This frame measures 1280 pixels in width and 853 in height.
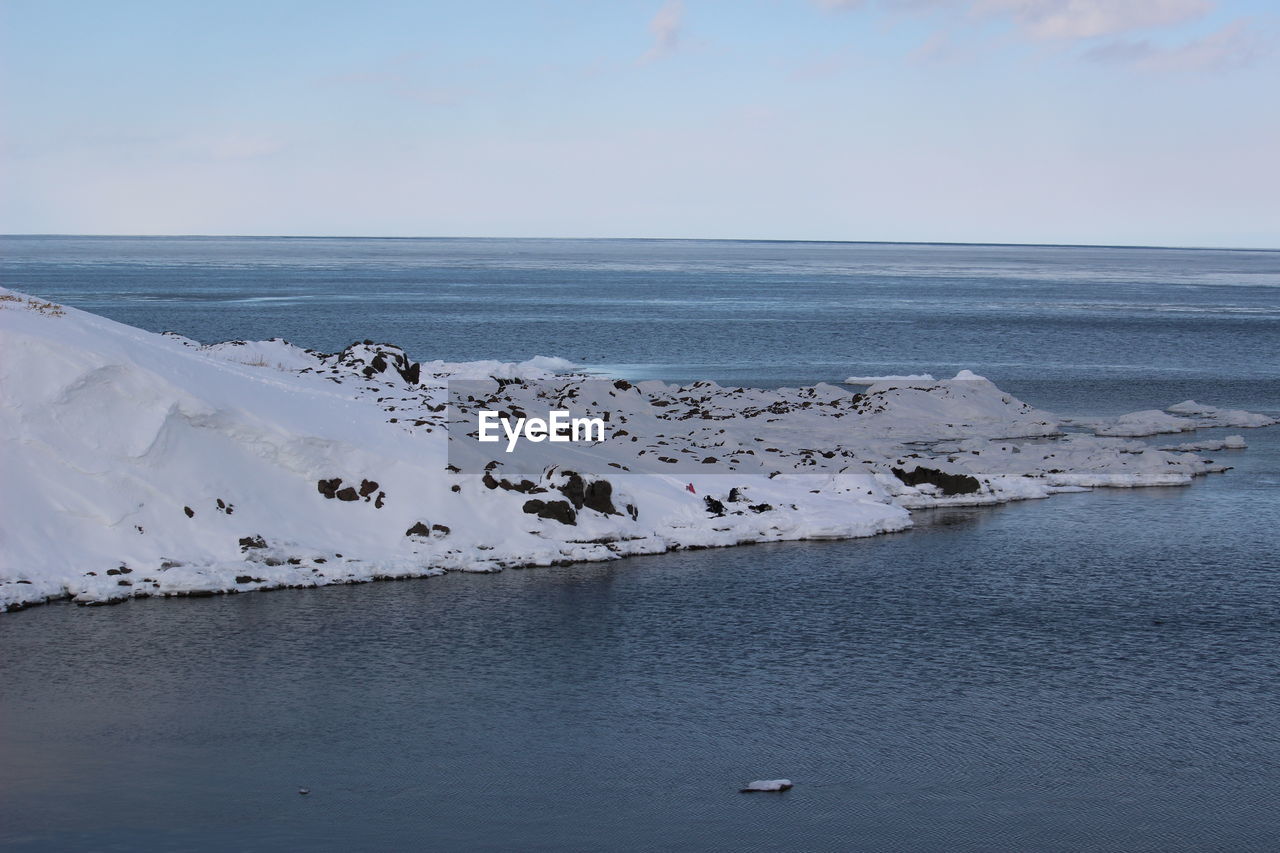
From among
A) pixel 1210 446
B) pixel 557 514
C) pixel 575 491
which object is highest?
pixel 575 491

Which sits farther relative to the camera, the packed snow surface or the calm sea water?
the packed snow surface

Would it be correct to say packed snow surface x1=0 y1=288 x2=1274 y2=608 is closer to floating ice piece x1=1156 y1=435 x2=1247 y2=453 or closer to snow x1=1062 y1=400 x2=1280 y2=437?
floating ice piece x1=1156 y1=435 x2=1247 y2=453

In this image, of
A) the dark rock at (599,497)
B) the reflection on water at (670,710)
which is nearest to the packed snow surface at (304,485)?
the dark rock at (599,497)

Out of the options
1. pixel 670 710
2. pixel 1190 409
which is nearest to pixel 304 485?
pixel 670 710

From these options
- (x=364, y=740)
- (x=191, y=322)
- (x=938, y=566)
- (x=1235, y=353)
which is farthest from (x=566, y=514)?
(x=191, y=322)

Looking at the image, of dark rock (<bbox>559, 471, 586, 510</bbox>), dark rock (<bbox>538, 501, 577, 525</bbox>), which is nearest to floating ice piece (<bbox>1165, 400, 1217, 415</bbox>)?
dark rock (<bbox>559, 471, 586, 510</bbox>)

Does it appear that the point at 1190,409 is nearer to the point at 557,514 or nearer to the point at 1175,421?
the point at 1175,421

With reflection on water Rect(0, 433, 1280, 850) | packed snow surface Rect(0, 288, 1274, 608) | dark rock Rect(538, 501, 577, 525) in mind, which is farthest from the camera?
dark rock Rect(538, 501, 577, 525)
